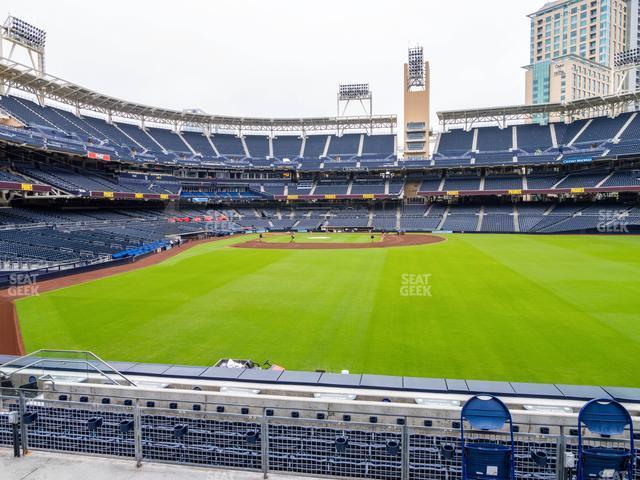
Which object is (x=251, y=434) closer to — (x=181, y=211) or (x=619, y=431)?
(x=619, y=431)

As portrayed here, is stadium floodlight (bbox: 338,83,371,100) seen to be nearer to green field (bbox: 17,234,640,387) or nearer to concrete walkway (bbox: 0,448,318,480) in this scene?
green field (bbox: 17,234,640,387)

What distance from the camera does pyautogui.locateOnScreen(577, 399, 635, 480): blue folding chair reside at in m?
4.73

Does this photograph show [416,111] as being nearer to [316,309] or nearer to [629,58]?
[629,58]

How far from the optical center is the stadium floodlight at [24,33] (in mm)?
48594

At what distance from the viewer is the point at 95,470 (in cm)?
572

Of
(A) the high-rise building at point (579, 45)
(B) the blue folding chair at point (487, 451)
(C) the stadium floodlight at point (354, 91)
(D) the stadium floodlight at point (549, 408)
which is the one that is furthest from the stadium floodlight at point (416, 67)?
(B) the blue folding chair at point (487, 451)

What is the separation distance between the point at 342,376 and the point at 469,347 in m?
6.37

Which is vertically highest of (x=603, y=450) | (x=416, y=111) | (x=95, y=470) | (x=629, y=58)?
(x=629, y=58)

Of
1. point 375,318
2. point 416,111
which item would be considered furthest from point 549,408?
point 416,111

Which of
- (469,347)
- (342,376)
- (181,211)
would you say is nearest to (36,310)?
(342,376)

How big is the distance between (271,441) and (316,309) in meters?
11.8

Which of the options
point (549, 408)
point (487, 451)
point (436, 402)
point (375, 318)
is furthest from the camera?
point (375, 318)

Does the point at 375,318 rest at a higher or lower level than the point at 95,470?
lower

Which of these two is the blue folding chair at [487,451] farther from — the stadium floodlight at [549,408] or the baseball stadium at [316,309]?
the stadium floodlight at [549,408]
